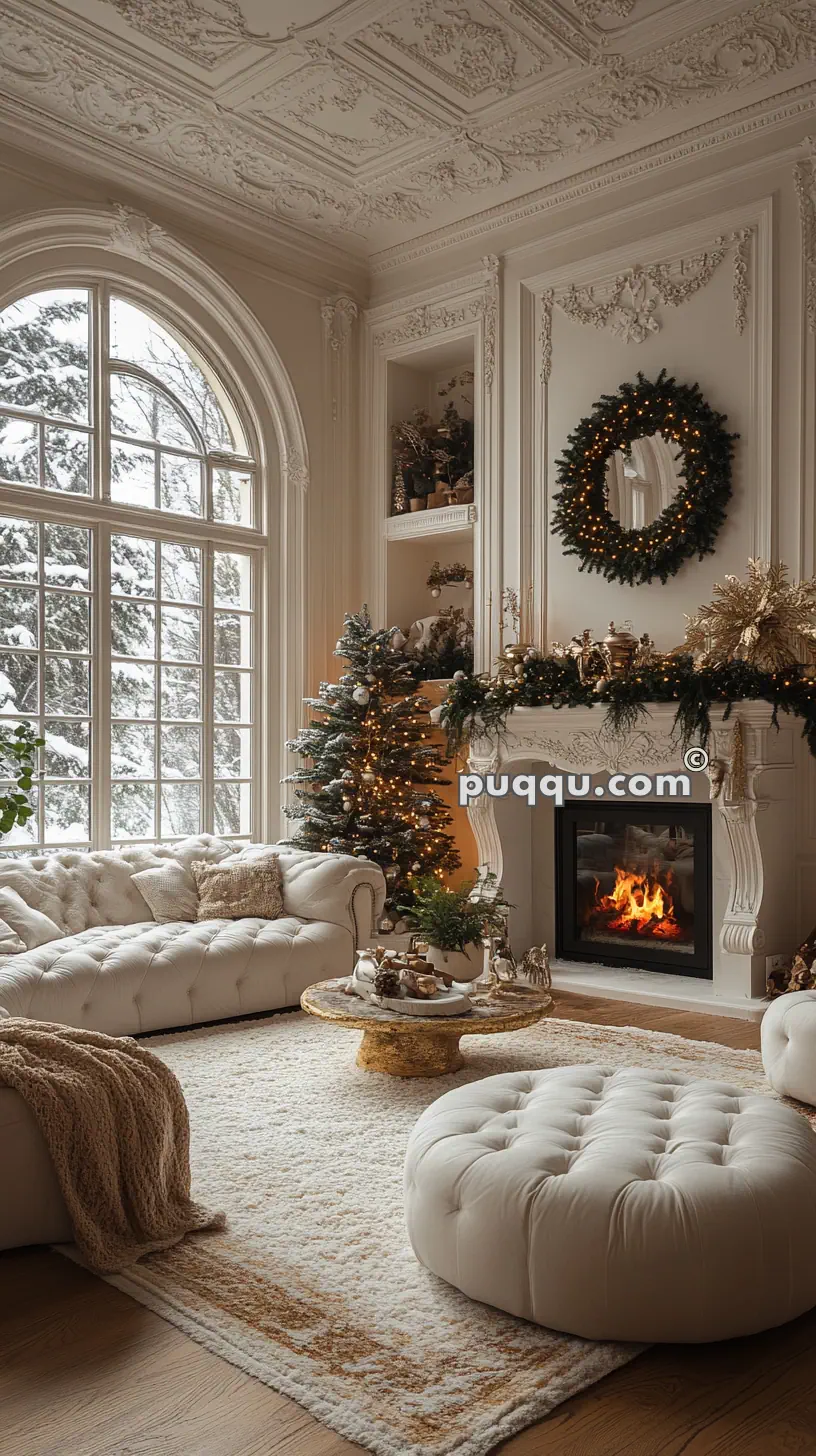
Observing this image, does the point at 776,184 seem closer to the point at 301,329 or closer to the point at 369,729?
the point at 301,329

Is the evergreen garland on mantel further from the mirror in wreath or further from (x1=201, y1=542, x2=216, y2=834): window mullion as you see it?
(x1=201, y1=542, x2=216, y2=834): window mullion

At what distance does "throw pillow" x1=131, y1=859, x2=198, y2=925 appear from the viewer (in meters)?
5.73

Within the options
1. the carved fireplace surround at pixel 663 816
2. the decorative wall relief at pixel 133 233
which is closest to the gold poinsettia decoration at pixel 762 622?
the carved fireplace surround at pixel 663 816

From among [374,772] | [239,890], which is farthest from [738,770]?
[239,890]

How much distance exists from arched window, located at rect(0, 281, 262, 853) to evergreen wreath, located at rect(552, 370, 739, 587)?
6.88 feet

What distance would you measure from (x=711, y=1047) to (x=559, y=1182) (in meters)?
2.64

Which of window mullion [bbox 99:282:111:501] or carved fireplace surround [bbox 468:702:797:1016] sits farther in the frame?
window mullion [bbox 99:282:111:501]

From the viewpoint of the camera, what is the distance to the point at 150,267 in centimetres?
686

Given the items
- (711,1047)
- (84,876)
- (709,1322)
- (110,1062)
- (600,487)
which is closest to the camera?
(709,1322)

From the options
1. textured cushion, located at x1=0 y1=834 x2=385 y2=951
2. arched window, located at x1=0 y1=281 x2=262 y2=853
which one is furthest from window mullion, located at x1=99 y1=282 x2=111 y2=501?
textured cushion, located at x1=0 y1=834 x2=385 y2=951

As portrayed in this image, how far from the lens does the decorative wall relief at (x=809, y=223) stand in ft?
19.1

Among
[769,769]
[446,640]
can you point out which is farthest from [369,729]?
[769,769]

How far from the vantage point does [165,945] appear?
5.10 m

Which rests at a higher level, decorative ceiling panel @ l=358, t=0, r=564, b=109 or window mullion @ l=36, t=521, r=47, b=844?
decorative ceiling panel @ l=358, t=0, r=564, b=109
